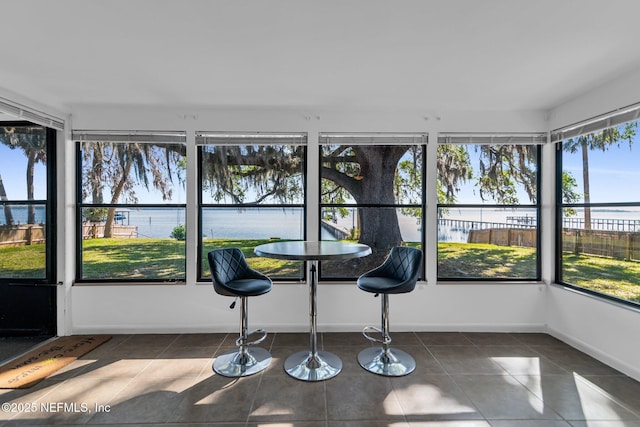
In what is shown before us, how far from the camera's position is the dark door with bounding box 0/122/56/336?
10.4 feet

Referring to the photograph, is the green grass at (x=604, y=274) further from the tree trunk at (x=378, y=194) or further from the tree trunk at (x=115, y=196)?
the tree trunk at (x=115, y=196)

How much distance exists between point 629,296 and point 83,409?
441 cm

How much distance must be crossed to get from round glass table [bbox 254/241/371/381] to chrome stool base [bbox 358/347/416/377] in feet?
0.81

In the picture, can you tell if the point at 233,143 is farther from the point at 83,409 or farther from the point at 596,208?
the point at 596,208

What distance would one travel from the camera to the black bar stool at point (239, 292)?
94.7 inches

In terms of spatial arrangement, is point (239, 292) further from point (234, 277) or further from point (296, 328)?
point (296, 328)

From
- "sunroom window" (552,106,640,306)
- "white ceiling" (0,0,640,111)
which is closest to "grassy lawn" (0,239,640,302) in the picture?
"sunroom window" (552,106,640,306)

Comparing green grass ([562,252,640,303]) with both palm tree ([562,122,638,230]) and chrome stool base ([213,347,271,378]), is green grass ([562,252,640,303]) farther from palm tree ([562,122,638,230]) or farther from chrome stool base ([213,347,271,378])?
chrome stool base ([213,347,271,378])

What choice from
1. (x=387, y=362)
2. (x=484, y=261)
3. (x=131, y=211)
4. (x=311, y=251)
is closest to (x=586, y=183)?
(x=484, y=261)

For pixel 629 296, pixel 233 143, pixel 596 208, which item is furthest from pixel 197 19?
pixel 629 296

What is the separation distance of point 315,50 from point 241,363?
2.58 metres

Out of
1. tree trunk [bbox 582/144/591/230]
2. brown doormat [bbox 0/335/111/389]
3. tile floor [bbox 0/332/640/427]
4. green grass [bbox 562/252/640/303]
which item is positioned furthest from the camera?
tree trunk [bbox 582/144/591/230]

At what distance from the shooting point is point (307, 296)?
330 centimetres

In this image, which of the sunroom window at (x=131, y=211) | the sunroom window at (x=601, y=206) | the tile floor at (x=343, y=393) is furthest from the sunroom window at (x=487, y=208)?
the sunroom window at (x=131, y=211)
